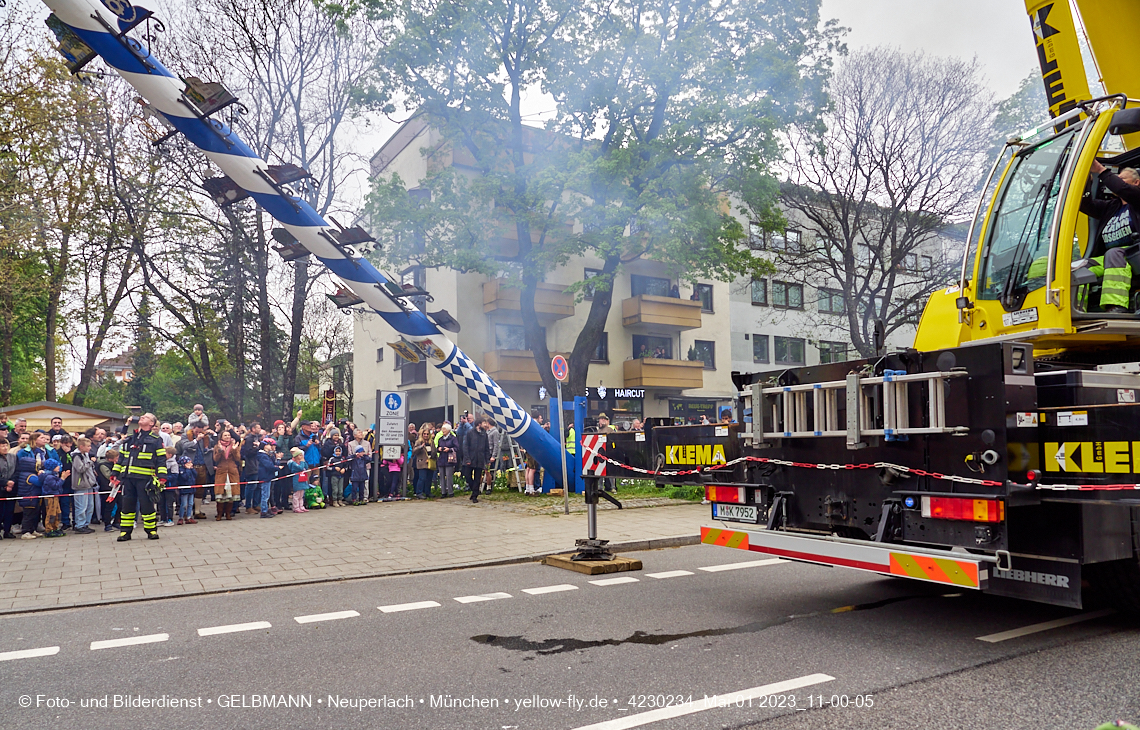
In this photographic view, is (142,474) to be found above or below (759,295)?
below

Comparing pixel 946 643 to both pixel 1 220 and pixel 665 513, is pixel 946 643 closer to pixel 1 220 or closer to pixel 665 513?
pixel 665 513

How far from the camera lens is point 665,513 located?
43.9ft

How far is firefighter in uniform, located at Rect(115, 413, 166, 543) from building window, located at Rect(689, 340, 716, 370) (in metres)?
27.8

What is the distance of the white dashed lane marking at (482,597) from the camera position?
6.99m

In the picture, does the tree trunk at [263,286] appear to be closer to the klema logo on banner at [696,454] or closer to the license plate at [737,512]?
the klema logo on banner at [696,454]

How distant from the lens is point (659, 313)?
34.2 meters

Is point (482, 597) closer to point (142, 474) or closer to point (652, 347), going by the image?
point (142, 474)

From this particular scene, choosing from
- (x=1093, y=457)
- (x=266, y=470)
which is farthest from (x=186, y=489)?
(x=1093, y=457)

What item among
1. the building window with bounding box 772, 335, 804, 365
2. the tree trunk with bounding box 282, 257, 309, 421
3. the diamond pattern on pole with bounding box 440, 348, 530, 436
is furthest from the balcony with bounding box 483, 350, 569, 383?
the building window with bounding box 772, 335, 804, 365

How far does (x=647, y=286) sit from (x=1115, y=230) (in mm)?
29837

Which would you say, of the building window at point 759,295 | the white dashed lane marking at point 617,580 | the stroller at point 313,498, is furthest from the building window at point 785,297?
the white dashed lane marking at point 617,580

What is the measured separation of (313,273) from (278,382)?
18156mm

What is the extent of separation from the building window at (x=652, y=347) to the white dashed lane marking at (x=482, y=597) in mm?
27437

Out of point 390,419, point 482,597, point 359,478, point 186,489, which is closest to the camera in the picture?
point 482,597
